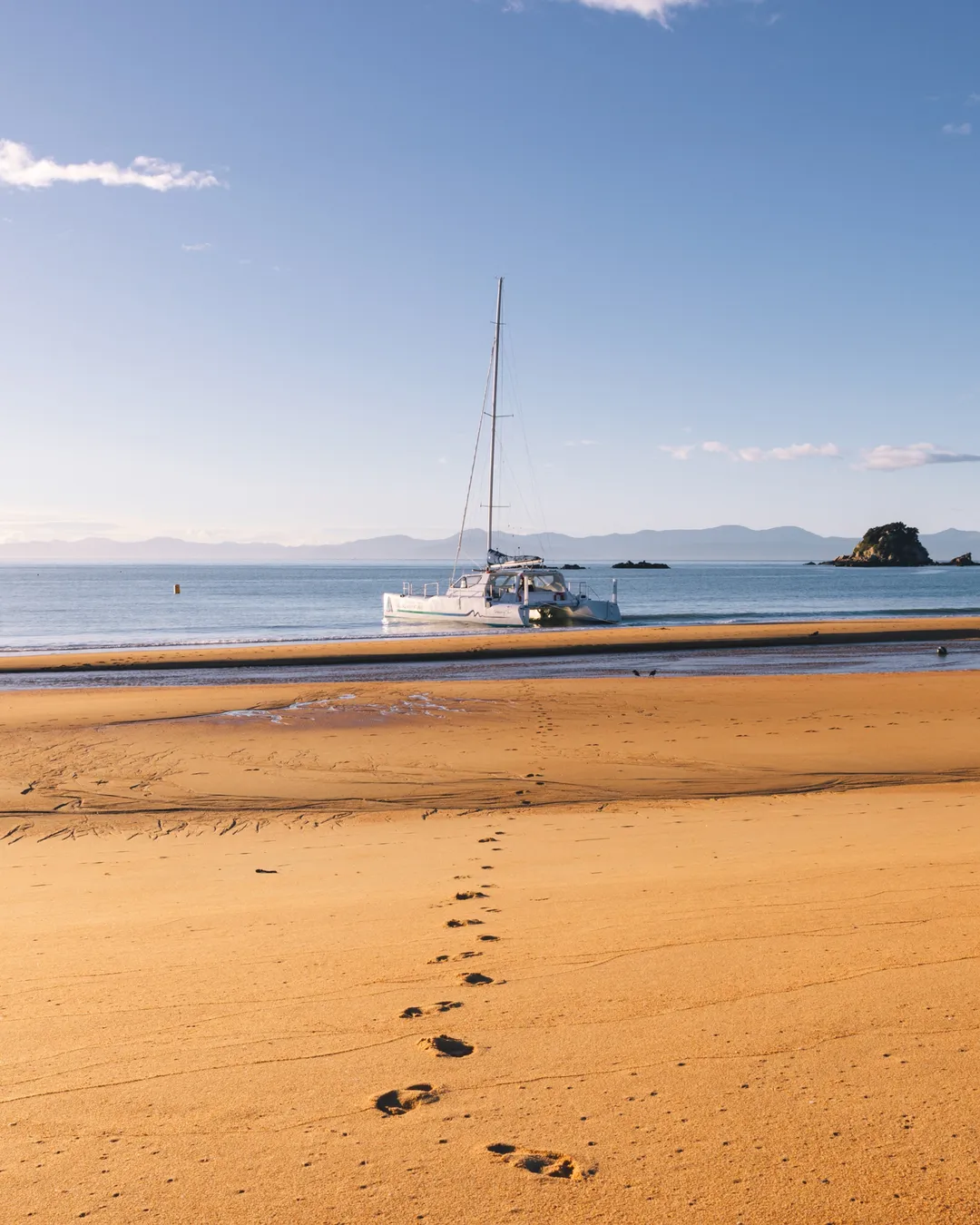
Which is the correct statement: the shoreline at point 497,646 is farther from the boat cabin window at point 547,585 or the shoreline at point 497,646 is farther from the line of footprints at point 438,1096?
the line of footprints at point 438,1096

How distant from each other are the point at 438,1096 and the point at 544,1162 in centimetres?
60

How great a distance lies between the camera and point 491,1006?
4.52 meters

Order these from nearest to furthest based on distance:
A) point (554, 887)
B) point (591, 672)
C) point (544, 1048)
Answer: point (544, 1048) < point (554, 887) < point (591, 672)

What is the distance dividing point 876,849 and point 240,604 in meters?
70.7

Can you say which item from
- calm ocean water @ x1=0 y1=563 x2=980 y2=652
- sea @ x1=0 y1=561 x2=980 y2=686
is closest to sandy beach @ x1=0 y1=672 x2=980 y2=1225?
sea @ x1=0 y1=561 x2=980 y2=686

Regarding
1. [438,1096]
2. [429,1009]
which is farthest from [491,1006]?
[438,1096]

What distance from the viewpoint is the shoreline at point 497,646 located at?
29.3 meters

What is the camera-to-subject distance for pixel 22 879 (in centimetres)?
757

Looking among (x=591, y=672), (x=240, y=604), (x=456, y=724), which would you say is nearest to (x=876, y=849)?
(x=456, y=724)

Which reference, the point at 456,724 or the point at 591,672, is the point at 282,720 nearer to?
the point at 456,724

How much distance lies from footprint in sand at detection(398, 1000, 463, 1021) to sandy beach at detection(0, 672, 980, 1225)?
0.14ft

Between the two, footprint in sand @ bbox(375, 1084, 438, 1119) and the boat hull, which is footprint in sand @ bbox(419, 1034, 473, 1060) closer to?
footprint in sand @ bbox(375, 1084, 438, 1119)

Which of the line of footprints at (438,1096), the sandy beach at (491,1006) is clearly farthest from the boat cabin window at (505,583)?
the line of footprints at (438,1096)

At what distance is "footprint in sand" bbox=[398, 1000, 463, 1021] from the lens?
4.45 metres
